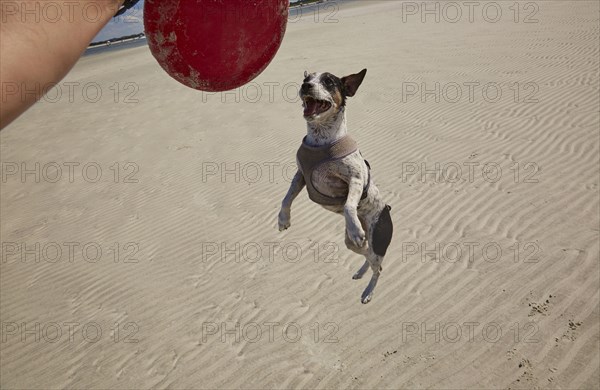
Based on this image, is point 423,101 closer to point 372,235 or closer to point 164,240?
point 164,240

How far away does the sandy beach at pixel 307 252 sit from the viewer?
426cm

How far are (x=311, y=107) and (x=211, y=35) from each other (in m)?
0.80

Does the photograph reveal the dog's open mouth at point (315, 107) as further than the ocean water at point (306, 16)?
No

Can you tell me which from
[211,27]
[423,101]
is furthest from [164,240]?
[423,101]

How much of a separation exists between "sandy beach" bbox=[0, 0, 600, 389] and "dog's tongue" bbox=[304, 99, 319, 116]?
3195 millimetres

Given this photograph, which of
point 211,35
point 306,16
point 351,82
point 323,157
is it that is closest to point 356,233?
point 323,157

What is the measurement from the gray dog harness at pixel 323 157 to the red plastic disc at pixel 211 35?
734mm

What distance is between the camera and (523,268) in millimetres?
5055

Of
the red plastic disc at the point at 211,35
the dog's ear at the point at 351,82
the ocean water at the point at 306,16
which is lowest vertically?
the ocean water at the point at 306,16

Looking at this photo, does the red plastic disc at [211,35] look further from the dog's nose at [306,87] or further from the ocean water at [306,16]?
the ocean water at [306,16]

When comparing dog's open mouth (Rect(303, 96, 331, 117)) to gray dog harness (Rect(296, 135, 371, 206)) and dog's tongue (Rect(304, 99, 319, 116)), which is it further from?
gray dog harness (Rect(296, 135, 371, 206))

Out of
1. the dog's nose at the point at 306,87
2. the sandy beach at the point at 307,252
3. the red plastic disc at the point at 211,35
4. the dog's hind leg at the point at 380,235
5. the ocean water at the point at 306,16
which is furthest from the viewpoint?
the ocean water at the point at 306,16

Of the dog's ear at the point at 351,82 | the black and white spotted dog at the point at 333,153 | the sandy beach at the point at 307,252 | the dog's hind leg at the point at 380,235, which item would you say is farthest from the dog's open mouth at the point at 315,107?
the sandy beach at the point at 307,252

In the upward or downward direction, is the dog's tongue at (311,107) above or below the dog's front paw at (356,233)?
above
